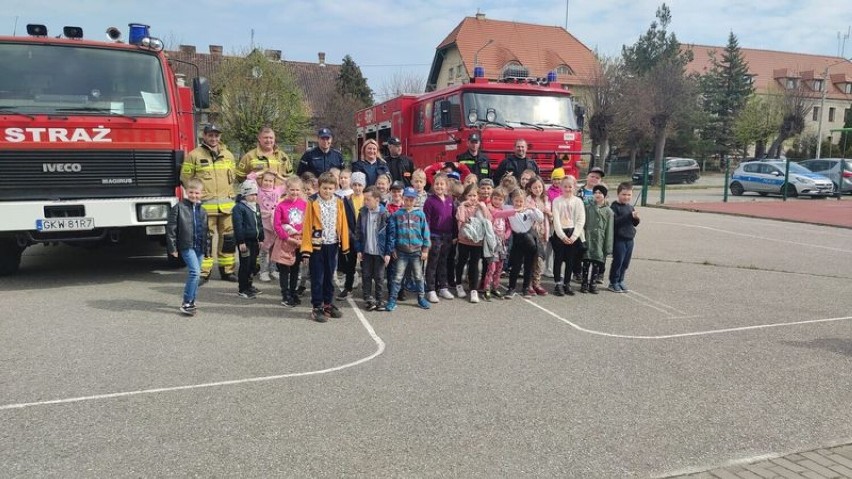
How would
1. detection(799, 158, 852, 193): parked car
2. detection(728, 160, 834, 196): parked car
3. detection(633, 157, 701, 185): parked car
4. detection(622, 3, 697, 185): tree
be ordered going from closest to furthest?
1. detection(728, 160, 834, 196): parked car
2. detection(799, 158, 852, 193): parked car
3. detection(633, 157, 701, 185): parked car
4. detection(622, 3, 697, 185): tree

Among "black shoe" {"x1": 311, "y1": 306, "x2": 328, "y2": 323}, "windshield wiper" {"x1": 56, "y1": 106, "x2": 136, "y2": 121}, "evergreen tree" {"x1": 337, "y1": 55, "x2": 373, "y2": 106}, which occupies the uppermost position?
"evergreen tree" {"x1": 337, "y1": 55, "x2": 373, "y2": 106}

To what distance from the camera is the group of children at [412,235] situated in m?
6.72

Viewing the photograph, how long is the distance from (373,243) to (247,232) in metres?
1.53

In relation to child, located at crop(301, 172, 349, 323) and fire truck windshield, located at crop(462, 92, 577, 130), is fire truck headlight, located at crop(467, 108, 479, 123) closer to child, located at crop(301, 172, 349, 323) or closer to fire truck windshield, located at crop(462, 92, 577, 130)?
fire truck windshield, located at crop(462, 92, 577, 130)

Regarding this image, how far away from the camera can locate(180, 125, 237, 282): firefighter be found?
25.5ft

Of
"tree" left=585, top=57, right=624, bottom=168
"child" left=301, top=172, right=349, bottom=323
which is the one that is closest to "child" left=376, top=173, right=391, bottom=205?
"child" left=301, top=172, right=349, bottom=323

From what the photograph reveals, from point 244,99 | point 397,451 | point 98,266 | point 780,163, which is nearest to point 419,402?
point 397,451

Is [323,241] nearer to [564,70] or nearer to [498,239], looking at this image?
[498,239]

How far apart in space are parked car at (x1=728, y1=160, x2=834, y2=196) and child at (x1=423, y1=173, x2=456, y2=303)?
2186 cm

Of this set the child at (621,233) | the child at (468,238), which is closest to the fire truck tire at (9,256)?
the child at (468,238)

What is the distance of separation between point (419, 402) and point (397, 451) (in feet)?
2.45

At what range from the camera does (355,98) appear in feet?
164

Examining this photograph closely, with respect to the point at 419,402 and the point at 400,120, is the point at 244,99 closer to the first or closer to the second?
the point at 400,120

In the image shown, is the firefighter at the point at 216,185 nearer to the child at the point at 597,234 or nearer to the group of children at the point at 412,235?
the group of children at the point at 412,235
